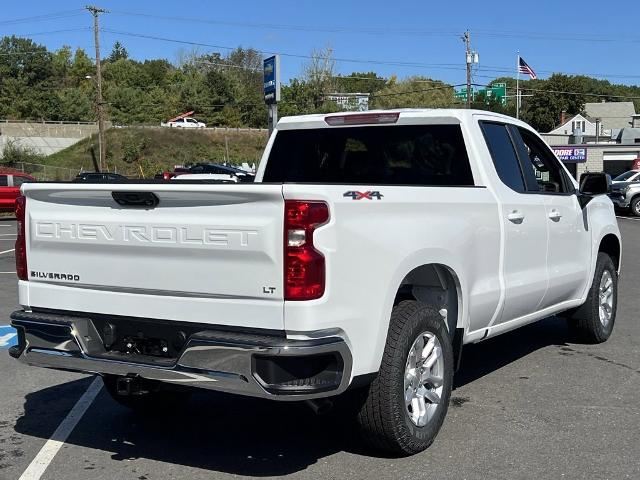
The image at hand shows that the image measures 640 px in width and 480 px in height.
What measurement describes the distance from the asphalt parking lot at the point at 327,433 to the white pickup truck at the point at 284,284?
12.0 inches

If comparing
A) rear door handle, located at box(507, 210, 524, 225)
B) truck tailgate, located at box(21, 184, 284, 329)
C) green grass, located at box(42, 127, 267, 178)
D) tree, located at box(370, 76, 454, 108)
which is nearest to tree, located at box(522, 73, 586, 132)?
tree, located at box(370, 76, 454, 108)

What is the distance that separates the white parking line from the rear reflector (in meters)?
2.84

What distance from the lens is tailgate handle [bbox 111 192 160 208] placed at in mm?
3852

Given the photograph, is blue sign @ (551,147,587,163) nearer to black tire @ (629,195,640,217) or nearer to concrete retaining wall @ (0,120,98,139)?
black tire @ (629,195,640,217)

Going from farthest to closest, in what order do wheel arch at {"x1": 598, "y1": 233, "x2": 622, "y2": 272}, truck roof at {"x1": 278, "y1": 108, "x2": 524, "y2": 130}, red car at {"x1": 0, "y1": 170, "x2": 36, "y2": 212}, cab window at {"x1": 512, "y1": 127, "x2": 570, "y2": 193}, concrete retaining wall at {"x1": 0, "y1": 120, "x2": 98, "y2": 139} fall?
concrete retaining wall at {"x1": 0, "y1": 120, "x2": 98, "y2": 139}, red car at {"x1": 0, "y1": 170, "x2": 36, "y2": 212}, wheel arch at {"x1": 598, "y1": 233, "x2": 622, "y2": 272}, cab window at {"x1": 512, "y1": 127, "x2": 570, "y2": 193}, truck roof at {"x1": 278, "y1": 108, "x2": 524, "y2": 130}

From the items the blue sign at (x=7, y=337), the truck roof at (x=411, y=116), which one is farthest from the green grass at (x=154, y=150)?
the truck roof at (x=411, y=116)

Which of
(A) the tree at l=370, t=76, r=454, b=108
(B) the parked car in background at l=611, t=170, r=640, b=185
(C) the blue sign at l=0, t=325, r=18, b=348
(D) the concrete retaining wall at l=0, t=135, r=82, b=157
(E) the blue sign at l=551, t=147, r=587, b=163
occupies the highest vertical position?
(A) the tree at l=370, t=76, r=454, b=108

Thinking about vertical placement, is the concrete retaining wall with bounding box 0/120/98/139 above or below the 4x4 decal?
above

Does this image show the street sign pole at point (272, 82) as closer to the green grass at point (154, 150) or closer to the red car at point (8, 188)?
the red car at point (8, 188)

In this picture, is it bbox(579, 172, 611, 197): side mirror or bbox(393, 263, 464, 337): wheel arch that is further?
bbox(579, 172, 611, 197): side mirror

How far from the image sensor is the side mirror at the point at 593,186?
21.3ft

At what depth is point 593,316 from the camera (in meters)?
6.95

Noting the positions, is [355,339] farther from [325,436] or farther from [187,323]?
[325,436]

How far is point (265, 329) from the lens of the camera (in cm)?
355
